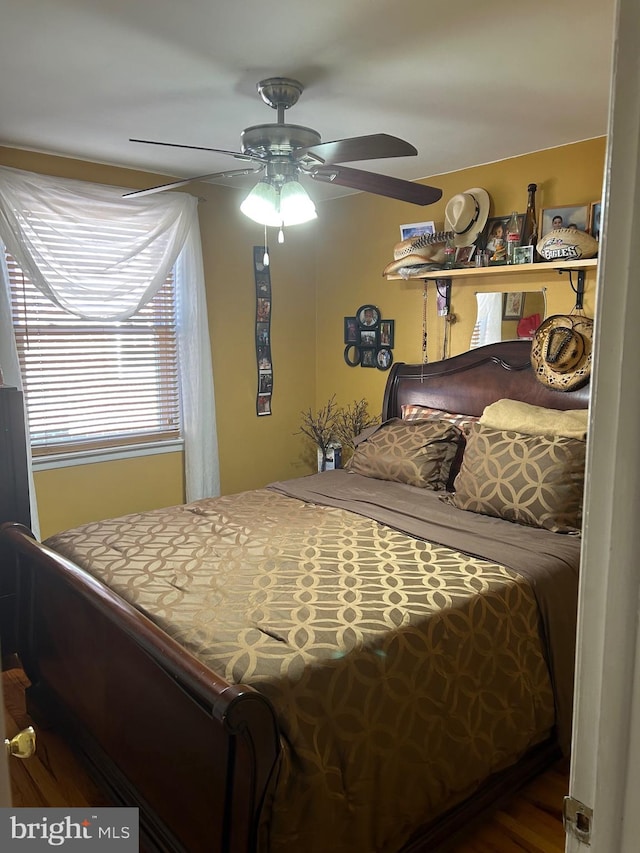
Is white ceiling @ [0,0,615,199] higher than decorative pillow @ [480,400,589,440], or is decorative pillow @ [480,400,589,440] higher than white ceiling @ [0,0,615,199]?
white ceiling @ [0,0,615,199]

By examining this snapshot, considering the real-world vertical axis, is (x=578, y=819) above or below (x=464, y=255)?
below

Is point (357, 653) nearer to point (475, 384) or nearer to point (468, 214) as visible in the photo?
point (475, 384)

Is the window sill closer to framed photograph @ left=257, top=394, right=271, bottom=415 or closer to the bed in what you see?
framed photograph @ left=257, top=394, right=271, bottom=415

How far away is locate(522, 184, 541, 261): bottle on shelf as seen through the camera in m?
3.21

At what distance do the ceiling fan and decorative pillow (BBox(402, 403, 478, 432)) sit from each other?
1.31 meters

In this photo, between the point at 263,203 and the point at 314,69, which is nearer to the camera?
the point at 314,69

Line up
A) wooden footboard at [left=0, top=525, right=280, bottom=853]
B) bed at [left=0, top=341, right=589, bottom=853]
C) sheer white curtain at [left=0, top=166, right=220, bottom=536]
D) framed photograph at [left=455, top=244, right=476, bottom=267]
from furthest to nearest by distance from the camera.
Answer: framed photograph at [left=455, top=244, right=476, bottom=267] < sheer white curtain at [left=0, top=166, right=220, bottom=536] < bed at [left=0, top=341, right=589, bottom=853] < wooden footboard at [left=0, top=525, right=280, bottom=853]

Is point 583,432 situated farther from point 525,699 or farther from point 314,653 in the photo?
point 314,653

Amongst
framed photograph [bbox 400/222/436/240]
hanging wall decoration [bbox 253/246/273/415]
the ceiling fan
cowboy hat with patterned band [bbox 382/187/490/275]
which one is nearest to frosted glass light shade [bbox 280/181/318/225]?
the ceiling fan

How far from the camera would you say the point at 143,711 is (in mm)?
1790

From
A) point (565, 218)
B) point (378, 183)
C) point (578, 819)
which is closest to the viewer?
point (578, 819)

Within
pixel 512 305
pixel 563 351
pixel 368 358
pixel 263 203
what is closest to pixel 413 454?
pixel 563 351

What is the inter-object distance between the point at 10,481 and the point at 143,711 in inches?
56.4

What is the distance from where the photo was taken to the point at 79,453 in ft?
11.9
